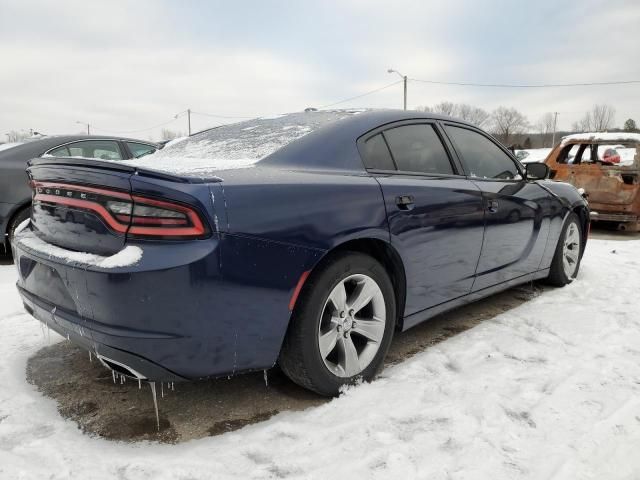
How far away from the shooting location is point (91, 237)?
6.56 feet

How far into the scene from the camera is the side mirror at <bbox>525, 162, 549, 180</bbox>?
3.91 m

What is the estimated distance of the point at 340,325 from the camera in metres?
2.36

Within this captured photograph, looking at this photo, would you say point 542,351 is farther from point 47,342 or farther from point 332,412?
point 47,342

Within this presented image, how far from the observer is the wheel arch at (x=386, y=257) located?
93.1 inches

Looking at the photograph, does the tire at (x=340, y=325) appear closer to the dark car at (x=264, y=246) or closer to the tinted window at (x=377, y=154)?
the dark car at (x=264, y=246)

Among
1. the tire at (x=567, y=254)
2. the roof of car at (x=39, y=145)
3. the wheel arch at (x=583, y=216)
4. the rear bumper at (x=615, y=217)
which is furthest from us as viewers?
the rear bumper at (x=615, y=217)

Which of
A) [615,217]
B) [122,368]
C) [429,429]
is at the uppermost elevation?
[122,368]

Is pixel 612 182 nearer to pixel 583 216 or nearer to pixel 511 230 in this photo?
pixel 583 216

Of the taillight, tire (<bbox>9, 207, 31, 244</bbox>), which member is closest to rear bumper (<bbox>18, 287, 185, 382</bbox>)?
the taillight

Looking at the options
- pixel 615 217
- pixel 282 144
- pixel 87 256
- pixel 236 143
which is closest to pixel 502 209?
pixel 282 144

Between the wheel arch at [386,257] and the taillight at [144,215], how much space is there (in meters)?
0.67

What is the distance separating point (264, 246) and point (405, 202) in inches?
36.8

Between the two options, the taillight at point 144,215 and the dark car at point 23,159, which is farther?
the dark car at point 23,159

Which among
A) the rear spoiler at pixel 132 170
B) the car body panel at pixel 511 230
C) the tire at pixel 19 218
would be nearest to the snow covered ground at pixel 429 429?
the car body panel at pixel 511 230
